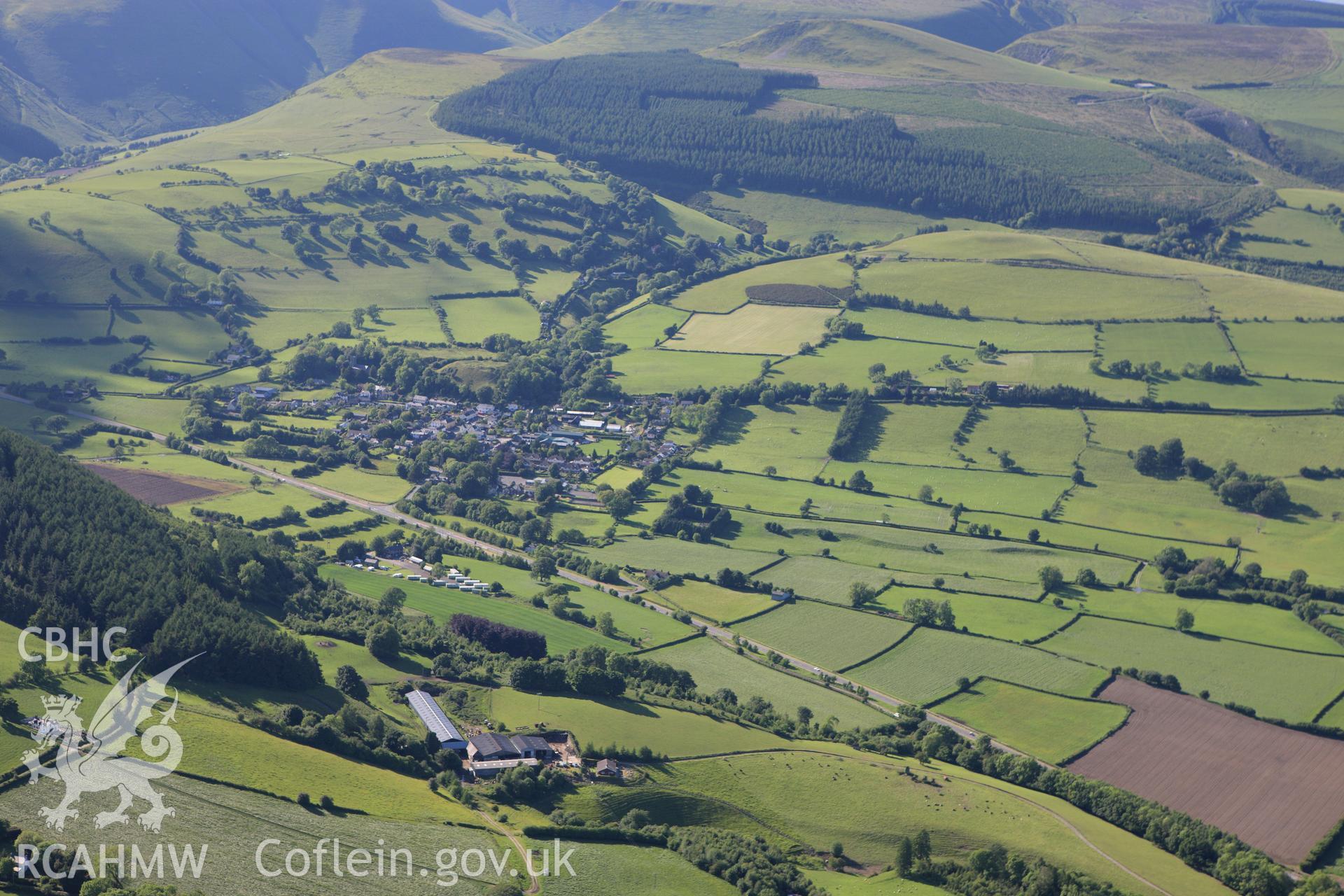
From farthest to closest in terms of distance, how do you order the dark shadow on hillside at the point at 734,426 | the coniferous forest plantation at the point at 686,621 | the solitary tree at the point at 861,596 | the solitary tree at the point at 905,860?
the dark shadow on hillside at the point at 734,426
the solitary tree at the point at 861,596
the solitary tree at the point at 905,860
the coniferous forest plantation at the point at 686,621

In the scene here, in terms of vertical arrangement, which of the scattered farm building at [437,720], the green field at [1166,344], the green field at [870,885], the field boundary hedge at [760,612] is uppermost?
the green field at [1166,344]

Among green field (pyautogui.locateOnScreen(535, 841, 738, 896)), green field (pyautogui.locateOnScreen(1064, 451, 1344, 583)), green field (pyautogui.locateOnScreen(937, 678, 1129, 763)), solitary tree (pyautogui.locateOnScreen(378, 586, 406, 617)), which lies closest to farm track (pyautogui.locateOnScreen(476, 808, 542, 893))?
green field (pyautogui.locateOnScreen(535, 841, 738, 896))

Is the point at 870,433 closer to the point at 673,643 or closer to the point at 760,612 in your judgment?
the point at 760,612

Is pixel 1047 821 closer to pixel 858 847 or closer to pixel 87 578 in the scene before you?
pixel 858 847

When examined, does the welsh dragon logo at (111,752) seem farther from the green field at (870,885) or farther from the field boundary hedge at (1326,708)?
the field boundary hedge at (1326,708)

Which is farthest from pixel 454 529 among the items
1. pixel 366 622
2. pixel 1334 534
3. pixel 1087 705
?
pixel 1334 534

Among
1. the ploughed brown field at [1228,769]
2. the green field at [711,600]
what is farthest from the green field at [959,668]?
the green field at [711,600]
